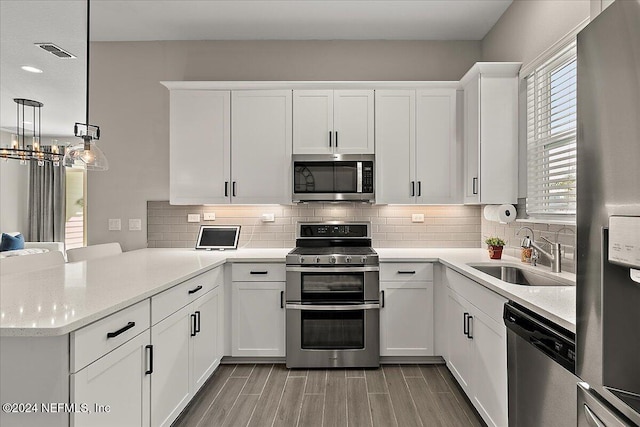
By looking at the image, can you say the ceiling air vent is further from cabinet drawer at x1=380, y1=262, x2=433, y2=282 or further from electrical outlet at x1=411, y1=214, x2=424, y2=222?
electrical outlet at x1=411, y1=214, x2=424, y2=222

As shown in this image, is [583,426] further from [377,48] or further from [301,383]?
[377,48]

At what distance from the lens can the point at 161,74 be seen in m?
3.94

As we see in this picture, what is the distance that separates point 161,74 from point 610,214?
13.2 ft

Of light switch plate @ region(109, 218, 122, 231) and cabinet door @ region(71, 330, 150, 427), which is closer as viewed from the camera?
cabinet door @ region(71, 330, 150, 427)

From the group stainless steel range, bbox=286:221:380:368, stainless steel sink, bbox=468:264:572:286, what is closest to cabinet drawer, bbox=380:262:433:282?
stainless steel range, bbox=286:221:380:368

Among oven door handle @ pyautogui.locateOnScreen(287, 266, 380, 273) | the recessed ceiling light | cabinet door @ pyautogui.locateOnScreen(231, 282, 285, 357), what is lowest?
cabinet door @ pyautogui.locateOnScreen(231, 282, 285, 357)

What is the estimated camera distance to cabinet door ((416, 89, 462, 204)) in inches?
139

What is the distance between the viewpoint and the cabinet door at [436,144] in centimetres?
353

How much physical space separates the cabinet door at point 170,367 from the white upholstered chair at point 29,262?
1.06 m

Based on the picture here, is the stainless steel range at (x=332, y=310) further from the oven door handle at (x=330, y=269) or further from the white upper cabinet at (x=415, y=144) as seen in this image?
the white upper cabinet at (x=415, y=144)

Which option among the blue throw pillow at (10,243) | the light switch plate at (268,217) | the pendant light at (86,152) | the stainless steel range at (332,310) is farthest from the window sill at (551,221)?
the blue throw pillow at (10,243)

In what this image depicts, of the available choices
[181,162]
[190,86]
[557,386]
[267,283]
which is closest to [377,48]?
[190,86]

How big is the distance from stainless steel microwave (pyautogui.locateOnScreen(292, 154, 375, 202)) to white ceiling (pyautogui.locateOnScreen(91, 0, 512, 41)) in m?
1.20

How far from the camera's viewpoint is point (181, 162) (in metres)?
3.60
